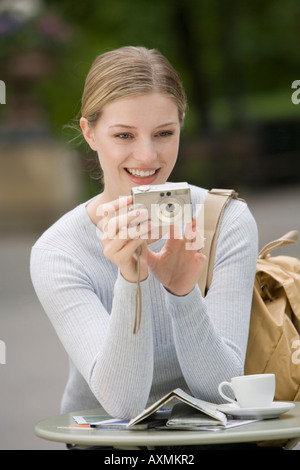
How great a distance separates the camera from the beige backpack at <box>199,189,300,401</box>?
2.78 m

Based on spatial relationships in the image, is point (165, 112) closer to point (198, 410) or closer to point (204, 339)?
point (204, 339)

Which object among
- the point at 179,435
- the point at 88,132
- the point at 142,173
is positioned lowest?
the point at 179,435

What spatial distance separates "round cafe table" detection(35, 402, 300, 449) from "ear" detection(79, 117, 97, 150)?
95cm

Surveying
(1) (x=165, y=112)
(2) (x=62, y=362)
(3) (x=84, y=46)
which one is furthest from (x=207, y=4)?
(1) (x=165, y=112)

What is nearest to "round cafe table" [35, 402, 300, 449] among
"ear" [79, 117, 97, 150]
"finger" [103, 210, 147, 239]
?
"finger" [103, 210, 147, 239]

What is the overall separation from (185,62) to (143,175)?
707 inches

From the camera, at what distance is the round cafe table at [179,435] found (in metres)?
2.17

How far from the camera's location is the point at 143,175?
2.71 metres

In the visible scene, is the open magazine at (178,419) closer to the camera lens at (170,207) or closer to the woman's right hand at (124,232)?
the woman's right hand at (124,232)

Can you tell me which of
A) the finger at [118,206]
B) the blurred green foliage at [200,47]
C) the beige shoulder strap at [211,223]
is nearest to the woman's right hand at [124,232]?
the finger at [118,206]

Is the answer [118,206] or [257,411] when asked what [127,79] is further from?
[257,411]

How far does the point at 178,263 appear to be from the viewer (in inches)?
96.0

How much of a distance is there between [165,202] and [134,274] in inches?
8.6

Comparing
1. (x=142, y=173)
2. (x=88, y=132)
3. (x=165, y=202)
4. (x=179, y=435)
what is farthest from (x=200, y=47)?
(x=179, y=435)
